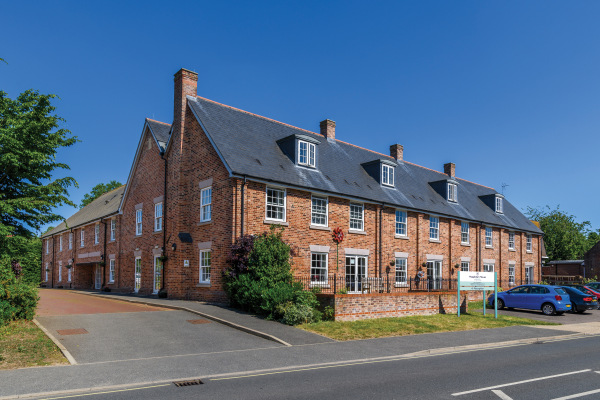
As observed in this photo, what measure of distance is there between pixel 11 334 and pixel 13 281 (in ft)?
8.70

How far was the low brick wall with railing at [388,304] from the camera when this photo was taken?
58.0ft

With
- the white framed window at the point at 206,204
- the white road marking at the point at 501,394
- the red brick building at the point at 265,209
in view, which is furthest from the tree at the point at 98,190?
the white road marking at the point at 501,394

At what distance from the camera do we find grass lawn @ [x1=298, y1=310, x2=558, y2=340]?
15648 millimetres

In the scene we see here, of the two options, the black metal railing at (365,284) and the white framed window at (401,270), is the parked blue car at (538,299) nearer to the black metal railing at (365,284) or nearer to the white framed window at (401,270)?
the black metal railing at (365,284)

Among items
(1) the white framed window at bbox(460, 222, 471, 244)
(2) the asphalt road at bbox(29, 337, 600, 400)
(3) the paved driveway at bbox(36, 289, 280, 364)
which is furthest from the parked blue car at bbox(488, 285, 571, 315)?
(3) the paved driveway at bbox(36, 289, 280, 364)

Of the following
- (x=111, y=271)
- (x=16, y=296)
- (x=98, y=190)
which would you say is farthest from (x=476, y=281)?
(x=98, y=190)

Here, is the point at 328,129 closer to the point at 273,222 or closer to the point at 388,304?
the point at 273,222

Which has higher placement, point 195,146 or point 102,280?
point 195,146

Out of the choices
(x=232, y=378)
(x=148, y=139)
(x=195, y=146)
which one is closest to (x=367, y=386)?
(x=232, y=378)

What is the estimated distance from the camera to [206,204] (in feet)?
74.7

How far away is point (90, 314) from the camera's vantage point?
17.4m

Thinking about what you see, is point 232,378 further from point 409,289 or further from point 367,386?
point 409,289

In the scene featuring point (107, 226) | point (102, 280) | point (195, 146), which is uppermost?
point (195, 146)

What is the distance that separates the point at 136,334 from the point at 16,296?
409cm
